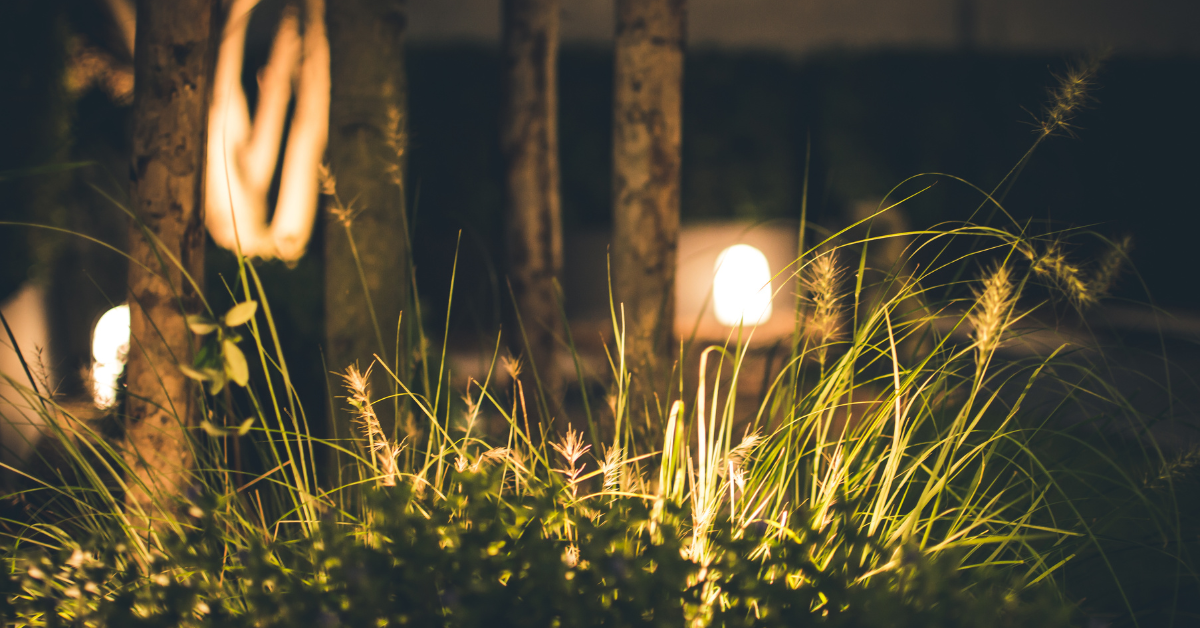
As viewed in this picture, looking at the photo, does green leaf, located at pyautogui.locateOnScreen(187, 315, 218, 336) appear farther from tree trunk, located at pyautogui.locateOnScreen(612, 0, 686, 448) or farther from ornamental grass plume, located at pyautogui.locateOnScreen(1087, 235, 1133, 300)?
ornamental grass plume, located at pyautogui.locateOnScreen(1087, 235, 1133, 300)

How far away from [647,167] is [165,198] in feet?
4.14

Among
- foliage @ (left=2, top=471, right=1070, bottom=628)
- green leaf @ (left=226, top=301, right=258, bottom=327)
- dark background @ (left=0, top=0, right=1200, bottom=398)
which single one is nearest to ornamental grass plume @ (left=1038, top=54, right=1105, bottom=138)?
Result: foliage @ (left=2, top=471, right=1070, bottom=628)

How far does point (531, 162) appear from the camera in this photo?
2.76 metres

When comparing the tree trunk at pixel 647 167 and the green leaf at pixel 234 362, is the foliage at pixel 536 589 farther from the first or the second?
the tree trunk at pixel 647 167

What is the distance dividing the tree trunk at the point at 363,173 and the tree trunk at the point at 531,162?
2.77ft

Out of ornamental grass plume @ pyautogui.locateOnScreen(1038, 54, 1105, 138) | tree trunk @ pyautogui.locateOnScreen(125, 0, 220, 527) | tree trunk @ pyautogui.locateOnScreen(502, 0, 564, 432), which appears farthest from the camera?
tree trunk @ pyautogui.locateOnScreen(502, 0, 564, 432)

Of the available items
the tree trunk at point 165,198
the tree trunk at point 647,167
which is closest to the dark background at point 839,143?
the tree trunk at point 647,167

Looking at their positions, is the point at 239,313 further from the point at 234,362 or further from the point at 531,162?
the point at 531,162

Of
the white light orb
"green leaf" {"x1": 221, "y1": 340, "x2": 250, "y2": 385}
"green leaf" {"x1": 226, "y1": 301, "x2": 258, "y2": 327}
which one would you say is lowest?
the white light orb

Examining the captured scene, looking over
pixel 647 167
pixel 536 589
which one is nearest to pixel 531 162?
pixel 647 167

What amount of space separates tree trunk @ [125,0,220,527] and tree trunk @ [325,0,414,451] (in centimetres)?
33

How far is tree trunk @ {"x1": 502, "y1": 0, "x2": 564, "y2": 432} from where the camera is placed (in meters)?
2.73

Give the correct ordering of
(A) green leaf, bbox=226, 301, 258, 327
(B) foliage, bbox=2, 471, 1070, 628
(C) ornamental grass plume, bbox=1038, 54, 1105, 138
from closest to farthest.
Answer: (B) foliage, bbox=2, 471, 1070, 628, (A) green leaf, bbox=226, 301, 258, 327, (C) ornamental grass plume, bbox=1038, 54, 1105, 138

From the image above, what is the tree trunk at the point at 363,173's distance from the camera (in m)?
1.83
